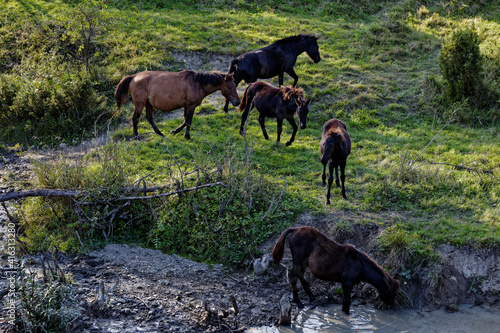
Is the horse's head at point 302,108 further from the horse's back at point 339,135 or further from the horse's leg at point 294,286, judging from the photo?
the horse's leg at point 294,286

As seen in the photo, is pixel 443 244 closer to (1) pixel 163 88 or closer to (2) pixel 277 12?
(1) pixel 163 88

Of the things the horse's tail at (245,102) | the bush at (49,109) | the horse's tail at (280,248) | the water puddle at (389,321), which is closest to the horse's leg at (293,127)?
the horse's tail at (245,102)

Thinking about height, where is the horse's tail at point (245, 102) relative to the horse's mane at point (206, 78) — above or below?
below

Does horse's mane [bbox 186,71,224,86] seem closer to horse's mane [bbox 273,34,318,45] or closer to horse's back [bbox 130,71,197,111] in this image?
horse's back [bbox 130,71,197,111]

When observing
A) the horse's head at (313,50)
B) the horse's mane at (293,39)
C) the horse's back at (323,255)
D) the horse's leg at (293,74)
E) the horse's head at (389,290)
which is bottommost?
the horse's head at (389,290)

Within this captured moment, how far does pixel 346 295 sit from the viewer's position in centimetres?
683

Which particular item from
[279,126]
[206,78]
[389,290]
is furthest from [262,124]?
[389,290]

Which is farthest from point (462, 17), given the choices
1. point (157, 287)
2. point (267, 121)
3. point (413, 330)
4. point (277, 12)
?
point (157, 287)

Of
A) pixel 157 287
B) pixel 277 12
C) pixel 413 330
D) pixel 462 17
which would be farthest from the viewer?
pixel 277 12

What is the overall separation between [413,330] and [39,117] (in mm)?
11006

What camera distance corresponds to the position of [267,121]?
43.2 feet

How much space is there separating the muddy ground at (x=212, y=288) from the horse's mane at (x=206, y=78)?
5.02m

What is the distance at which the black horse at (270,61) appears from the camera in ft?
42.2

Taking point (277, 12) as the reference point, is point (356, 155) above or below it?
below
